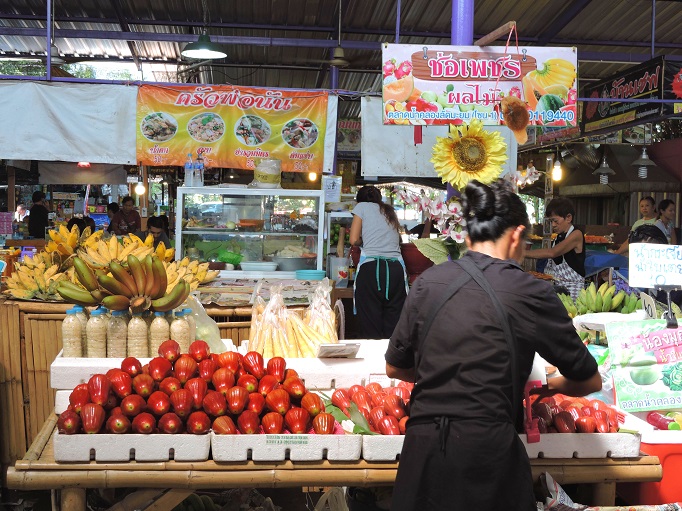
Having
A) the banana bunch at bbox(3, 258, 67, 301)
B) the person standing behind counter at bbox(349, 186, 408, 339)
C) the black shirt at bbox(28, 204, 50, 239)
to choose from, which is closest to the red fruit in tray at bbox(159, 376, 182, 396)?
the banana bunch at bbox(3, 258, 67, 301)

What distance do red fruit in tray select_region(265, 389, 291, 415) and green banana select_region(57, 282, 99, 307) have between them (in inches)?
50.1

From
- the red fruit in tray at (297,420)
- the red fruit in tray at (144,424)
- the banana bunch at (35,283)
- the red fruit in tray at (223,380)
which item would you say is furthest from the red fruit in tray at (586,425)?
the banana bunch at (35,283)

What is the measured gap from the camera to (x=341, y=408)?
3154 mm

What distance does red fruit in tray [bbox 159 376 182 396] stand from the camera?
113 inches

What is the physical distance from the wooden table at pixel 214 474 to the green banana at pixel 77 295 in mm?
934

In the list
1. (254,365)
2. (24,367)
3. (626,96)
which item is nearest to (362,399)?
(254,365)

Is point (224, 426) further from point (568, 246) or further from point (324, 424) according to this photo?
point (568, 246)

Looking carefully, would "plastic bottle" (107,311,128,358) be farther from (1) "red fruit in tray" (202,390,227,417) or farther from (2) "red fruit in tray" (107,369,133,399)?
(1) "red fruit in tray" (202,390,227,417)

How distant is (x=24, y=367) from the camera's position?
15.9 feet

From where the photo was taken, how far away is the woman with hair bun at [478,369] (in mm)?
2299

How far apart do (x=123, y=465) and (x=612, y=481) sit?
1.95 meters

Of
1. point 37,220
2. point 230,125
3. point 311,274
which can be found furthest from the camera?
point 37,220

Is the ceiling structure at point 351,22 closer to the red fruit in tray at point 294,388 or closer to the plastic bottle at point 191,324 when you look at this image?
the plastic bottle at point 191,324

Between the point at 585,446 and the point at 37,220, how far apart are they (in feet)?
40.8
